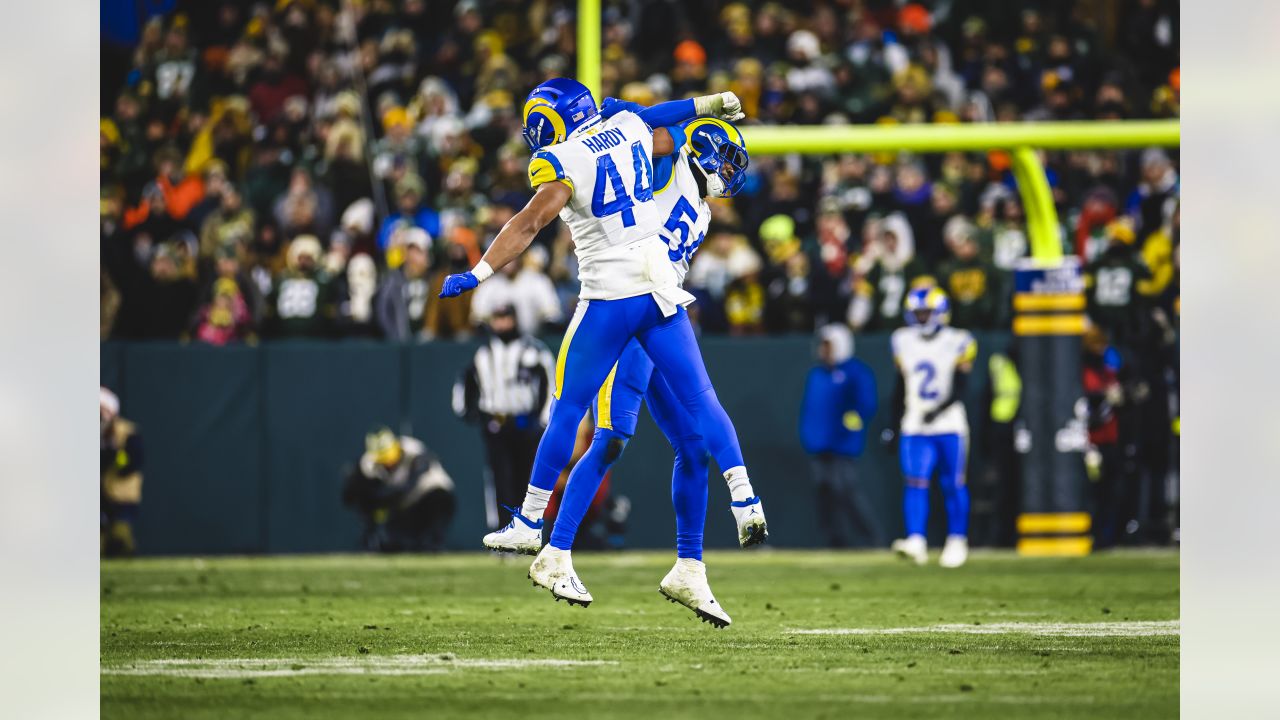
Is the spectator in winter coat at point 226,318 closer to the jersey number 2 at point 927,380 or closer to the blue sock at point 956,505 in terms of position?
the jersey number 2 at point 927,380

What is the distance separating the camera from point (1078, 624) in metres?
7.74

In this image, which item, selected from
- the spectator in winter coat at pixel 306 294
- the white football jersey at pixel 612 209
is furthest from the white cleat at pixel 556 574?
the spectator in winter coat at pixel 306 294

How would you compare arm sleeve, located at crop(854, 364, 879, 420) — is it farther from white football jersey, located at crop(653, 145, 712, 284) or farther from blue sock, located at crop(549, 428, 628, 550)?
blue sock, located at crop(549, 428, 628, 550)

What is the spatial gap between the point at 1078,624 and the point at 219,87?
1104 centimetres

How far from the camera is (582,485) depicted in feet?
23.0

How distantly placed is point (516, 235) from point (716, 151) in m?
1.22

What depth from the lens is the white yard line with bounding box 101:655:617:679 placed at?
20.2 ft

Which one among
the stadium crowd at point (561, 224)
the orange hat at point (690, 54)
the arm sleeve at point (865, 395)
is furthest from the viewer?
the orange hat at point (690, 54)

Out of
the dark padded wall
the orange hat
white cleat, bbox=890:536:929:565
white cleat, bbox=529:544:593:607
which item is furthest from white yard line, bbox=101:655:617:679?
the orange hat

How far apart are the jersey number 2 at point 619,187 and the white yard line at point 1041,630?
1.83 meters

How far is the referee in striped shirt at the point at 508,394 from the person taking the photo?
12375mm

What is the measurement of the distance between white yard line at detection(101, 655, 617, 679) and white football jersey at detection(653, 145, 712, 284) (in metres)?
1.69

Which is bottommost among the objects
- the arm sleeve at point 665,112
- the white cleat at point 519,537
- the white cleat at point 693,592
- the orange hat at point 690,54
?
the white cleat at point 693,592

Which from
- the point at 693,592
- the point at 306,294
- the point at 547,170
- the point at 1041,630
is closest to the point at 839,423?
the point at 306,294
